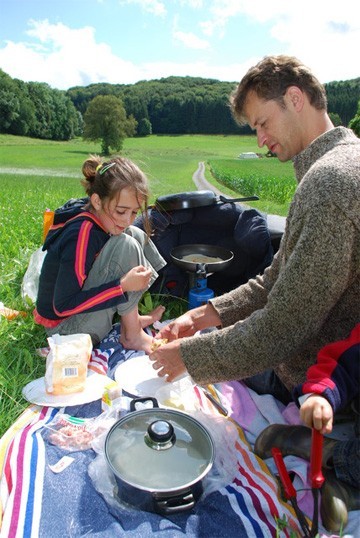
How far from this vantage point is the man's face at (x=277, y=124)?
1930 mm

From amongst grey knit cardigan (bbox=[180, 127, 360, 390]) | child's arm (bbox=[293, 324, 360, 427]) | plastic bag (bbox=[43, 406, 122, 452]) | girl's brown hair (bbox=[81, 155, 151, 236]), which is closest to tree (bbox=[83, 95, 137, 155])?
girl's brown hair (bbox=[81, 155, 151, 236])

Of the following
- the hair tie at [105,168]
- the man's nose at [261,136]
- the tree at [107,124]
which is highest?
the man's nose at [261,136]

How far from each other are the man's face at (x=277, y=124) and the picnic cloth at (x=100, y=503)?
1.28m

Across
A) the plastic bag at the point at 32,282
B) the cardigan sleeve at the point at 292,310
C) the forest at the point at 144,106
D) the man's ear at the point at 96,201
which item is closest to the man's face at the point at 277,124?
the cardigan sleeve at the point at 292,310

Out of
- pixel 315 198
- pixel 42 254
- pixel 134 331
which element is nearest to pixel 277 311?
pixel 315 198

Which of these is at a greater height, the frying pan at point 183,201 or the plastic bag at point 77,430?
the frying pan at point 183,201

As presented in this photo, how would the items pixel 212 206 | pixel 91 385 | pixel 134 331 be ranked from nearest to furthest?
pixel 91 385
pixel 134 331
pixel 212 206

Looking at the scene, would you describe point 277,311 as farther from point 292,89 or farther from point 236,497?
point 292,89

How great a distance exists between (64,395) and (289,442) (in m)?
1.02

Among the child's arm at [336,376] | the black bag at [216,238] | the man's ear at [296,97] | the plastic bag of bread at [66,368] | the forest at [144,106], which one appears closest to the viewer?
the child's arm at [336,376]

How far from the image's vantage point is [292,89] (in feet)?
6.16

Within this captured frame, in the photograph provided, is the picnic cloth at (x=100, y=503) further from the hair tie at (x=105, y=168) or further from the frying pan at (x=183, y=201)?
the frying pan at (x=183, y=201)

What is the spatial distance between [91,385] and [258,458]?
2.80 feet

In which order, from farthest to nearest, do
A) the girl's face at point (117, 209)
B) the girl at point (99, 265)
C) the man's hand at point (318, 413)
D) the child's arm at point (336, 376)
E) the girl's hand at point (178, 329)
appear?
1. the girl's face at point (117, 209)
2. the girl at point (99, 265)
3. the girl's hand at point (178, 329)
4. the child's arm at point (336, 376)
5. the man's hand at point (318, 413)
